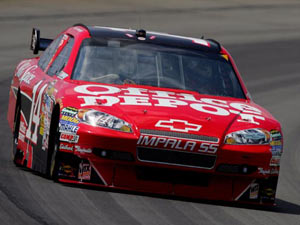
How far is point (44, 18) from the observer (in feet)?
86.5

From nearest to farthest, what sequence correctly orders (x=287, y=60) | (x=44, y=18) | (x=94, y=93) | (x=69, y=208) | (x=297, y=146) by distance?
(x=69, y=208), (x=94, y=93), (x=297, y=146), (x=287, y=60), (x=44, y=18)

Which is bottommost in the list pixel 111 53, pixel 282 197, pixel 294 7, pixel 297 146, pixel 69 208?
pixel 294 7

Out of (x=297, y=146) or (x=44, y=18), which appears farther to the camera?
(x=44, y=18)

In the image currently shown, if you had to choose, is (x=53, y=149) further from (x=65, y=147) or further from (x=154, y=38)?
(x=154, y=38)

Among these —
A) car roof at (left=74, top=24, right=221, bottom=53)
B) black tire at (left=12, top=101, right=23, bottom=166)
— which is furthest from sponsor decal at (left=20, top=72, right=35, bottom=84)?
car roof at (left=74, top=24, right=221, bottom=53)

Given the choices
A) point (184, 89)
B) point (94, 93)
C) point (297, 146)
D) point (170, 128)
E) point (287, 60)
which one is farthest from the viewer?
point (287, 60)

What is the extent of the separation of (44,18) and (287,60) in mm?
6824

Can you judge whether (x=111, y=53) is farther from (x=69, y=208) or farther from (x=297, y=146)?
(x=297, y=146)

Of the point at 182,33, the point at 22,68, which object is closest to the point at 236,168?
the point at 22,68

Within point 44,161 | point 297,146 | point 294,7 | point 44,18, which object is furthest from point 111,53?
point 294,7

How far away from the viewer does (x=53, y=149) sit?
782 cm

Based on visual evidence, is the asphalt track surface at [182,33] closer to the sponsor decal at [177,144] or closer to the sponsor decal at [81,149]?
the sponsor decal at [81,149]

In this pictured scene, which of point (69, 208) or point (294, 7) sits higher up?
point (69, 208)

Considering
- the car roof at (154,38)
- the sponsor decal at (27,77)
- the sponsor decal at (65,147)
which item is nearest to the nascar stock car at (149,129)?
the sponsor decal at (65,147)
